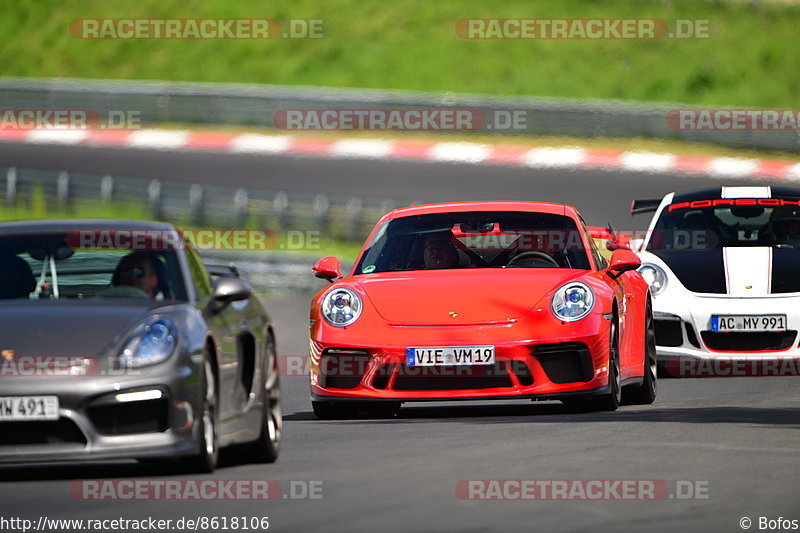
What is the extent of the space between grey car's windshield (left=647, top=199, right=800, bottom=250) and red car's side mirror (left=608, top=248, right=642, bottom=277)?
2674 mm

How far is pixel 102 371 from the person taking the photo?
7477 mm

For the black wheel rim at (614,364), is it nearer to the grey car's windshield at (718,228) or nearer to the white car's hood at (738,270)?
the white car's hood at (738,270)

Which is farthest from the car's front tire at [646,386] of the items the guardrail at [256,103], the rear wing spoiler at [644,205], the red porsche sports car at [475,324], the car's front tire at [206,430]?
the guardrail at [256,103]

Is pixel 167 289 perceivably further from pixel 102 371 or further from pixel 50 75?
pixel 50 75

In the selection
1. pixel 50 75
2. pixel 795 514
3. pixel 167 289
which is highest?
pixel 50 75

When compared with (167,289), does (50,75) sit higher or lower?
higher

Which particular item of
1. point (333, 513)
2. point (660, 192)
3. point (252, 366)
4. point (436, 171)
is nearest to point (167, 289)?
point (252, 366)

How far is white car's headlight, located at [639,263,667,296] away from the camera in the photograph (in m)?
13.4

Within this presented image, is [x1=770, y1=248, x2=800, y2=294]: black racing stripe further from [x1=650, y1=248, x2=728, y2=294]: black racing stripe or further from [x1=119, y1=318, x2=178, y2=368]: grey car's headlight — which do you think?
[x1=119, y1=318, x2=178, y2=368]: grey car's headlight

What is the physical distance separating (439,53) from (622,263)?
27.1 meters

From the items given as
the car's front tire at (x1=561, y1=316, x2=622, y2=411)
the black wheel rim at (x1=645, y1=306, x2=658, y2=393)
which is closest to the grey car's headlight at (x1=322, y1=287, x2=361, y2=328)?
the car's front tire at (x1=561, y1=316, x2=622, y2=411)

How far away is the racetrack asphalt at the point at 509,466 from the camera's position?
254 inches

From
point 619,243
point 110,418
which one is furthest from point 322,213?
point 110,418

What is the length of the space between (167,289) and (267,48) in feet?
105
